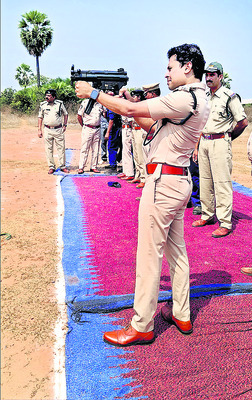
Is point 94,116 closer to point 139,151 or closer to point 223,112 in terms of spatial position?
point 139,151

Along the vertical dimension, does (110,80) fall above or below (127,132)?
above

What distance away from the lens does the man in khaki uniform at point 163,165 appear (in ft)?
6.75

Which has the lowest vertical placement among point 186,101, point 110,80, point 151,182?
point 151,182

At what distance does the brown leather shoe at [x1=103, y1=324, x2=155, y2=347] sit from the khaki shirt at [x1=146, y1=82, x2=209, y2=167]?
3.58ft

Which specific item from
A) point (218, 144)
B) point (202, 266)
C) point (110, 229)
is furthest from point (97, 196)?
point (202, 266)

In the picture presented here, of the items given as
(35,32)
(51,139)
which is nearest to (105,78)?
(51,139)

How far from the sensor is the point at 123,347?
7.46 ft

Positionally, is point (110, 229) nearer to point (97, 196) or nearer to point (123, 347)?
point (97, 196)

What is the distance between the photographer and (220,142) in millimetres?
4297

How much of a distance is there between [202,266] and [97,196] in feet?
9.92

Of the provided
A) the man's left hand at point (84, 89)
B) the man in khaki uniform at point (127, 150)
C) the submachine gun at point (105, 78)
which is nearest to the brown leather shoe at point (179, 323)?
the man's left hand at point (84, 89)

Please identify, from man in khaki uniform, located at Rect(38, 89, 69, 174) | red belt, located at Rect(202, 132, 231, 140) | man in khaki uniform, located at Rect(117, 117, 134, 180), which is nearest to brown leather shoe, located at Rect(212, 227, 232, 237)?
red belt, located at Rect(202, 132, 231, 140)

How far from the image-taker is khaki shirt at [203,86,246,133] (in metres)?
4.13

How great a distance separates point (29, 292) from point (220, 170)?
2.66 meters
